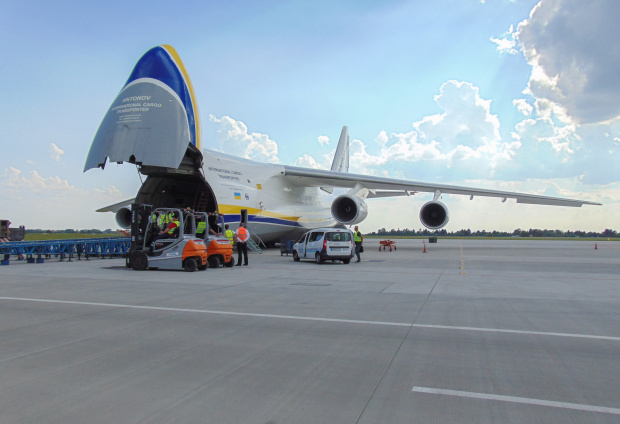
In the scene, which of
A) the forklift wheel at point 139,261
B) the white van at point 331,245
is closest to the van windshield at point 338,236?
the white van at point 331,245

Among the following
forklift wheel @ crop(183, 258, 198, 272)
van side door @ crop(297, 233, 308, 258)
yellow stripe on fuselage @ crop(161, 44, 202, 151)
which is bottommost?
forklift wheel @ crop(183, 258, 198, 272)

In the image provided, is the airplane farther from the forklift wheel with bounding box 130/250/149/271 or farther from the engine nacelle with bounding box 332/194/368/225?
the forklift wheel with bounding box 130/250/149/271

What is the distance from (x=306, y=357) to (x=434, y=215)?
2245 centimetres

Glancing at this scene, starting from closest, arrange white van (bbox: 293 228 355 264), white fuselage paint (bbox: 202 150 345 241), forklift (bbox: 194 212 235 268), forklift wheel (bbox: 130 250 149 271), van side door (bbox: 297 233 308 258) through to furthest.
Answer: forklift wheel (bbox: 130 250 149 271)
forklift (bbox: 194 212 235 268)
white van (bbox: 293 228 355 264)
van side door (bbox: 297 233 308 258)
white fuselage paint (bbox: 202 150 345 241)

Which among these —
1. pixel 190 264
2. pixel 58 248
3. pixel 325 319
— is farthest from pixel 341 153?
pixel 325 319

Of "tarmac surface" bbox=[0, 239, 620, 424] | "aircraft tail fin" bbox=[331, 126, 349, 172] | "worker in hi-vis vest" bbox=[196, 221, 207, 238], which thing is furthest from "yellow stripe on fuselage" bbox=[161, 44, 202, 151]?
"aircraft tail fin" bbox=[331, 126, 349, 172]

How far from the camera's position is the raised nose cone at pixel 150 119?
52.0 ft

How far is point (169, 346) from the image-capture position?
17.5ft

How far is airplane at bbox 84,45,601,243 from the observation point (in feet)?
52.5

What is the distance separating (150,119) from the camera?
52.4ft

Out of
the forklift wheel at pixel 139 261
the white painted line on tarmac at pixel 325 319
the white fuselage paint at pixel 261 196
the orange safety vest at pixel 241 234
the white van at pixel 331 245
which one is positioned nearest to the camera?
the white painted line on tarmac at pixel 325 319

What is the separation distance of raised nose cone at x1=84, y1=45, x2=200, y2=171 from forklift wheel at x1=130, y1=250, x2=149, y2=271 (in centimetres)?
303

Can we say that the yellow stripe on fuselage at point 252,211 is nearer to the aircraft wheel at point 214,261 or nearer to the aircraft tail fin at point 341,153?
the aircraft wheel at point 214,261

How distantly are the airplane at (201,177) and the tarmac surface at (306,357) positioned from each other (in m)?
7.40
